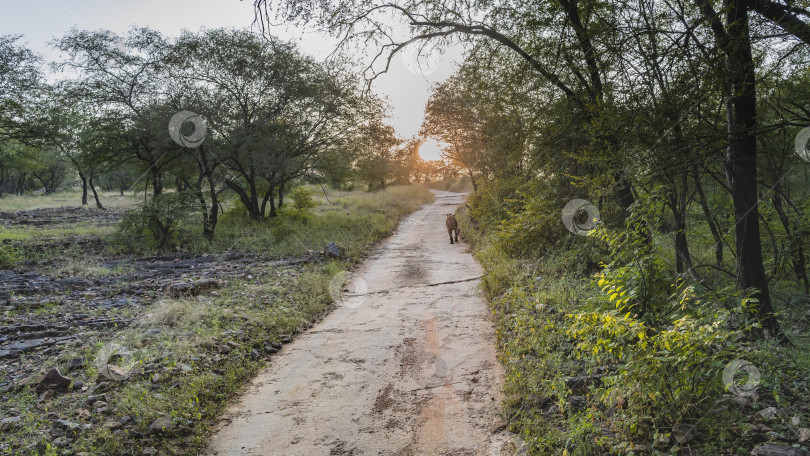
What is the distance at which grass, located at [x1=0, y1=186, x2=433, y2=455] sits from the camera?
3969 mm

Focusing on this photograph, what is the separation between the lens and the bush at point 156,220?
15562mm

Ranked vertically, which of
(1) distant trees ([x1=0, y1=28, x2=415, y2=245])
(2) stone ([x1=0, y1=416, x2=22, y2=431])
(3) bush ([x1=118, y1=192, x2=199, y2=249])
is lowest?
(2) stone ([x1=0, y1=416, x2=22, y2=431])

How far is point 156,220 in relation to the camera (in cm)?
1584

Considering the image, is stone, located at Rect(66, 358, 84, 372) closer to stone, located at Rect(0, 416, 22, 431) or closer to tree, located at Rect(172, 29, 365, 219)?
stone, located at Rect(0, 416, 22, 431)

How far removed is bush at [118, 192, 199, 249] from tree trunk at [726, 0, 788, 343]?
16132 mm

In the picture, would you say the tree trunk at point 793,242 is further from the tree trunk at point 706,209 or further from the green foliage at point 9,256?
the green foliage at point 9,256

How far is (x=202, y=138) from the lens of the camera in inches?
657

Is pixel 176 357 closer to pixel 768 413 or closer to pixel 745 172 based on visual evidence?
pixel 768 413

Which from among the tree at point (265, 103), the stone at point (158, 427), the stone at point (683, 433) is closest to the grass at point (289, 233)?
the tree at point (265, 103)

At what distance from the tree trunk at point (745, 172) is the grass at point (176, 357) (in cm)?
653

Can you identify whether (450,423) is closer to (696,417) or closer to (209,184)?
(696,417)

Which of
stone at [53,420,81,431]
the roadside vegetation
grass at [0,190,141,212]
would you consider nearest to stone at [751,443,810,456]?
the roadside vegetation

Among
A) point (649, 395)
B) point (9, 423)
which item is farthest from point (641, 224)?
point (9, 423)

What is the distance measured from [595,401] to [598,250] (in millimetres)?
4589
